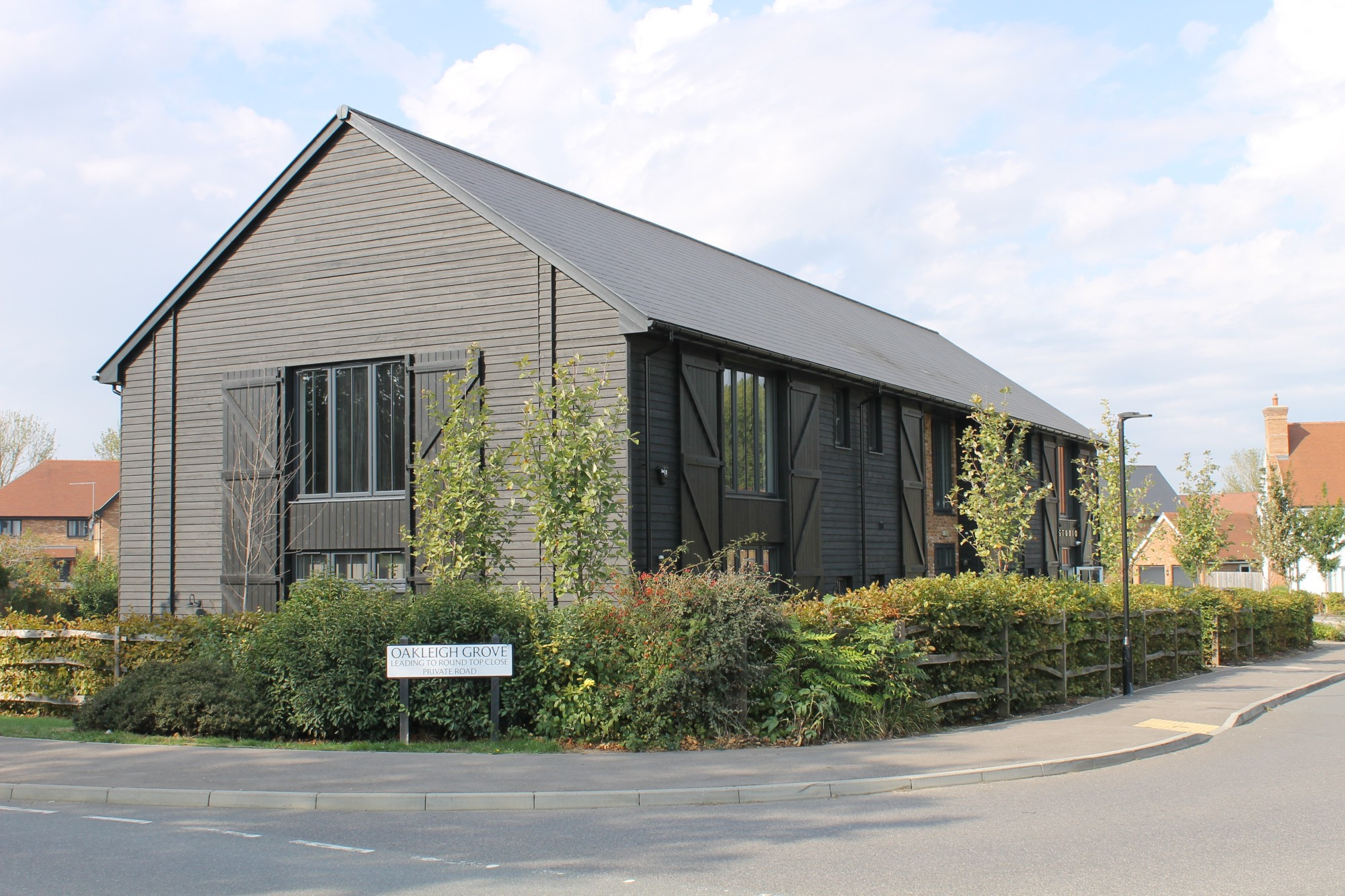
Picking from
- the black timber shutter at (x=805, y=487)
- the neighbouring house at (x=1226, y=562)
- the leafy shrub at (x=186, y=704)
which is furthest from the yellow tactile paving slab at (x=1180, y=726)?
the neighbouring house at (x=1226, y=562)

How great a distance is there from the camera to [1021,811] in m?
9.84

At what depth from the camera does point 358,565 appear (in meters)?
21.2

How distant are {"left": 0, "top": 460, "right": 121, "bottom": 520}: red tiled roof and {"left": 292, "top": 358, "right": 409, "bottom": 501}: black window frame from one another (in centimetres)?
5789

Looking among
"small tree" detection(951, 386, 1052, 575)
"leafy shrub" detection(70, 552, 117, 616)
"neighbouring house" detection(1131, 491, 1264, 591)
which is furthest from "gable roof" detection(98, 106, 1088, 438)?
"neighbouring house" detection(1131, 491, 1264, 591)

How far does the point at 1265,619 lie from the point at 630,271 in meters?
20.0

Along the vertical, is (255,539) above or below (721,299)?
below

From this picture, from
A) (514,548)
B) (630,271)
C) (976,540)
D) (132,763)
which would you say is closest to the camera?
(132,763)

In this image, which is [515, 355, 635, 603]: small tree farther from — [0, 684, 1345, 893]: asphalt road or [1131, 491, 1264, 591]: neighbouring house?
[1131, 491, 1264, 591]: neighbouring house

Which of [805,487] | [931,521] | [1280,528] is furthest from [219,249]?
[1280,528]

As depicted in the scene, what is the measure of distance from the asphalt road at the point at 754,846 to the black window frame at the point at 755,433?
1043 centimetres

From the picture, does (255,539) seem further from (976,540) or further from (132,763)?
(976,540)

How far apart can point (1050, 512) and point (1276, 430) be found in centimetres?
3686

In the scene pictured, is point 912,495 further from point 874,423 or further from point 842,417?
point 842,417

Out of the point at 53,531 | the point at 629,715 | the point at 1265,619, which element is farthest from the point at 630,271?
the point at 53,531
